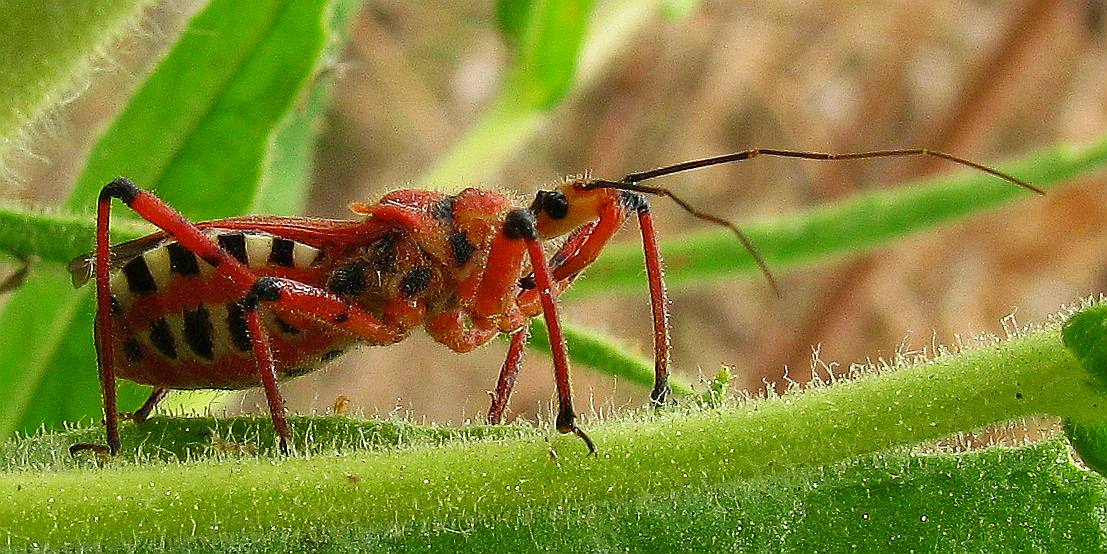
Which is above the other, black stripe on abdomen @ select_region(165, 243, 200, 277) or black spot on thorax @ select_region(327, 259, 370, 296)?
black spot on thorax @ select_region(327, 259, 370, 296)

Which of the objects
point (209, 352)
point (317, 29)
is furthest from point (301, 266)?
point (317, 29)

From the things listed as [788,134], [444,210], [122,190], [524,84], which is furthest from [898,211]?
[788,134]

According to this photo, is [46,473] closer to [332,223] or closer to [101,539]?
[101,539]

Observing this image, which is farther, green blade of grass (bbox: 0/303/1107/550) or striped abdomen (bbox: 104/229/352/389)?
striped abdomen (bbox: 104/229/352/389)

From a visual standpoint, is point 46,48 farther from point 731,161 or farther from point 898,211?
point 898,211

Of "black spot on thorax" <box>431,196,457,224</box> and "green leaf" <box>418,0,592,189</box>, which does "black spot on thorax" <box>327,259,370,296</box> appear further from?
"green leaf" <box>418,0,592,189</box>

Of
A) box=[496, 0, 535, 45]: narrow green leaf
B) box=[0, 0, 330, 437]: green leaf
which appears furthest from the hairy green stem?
box=[0, 0, 330, 437]: green leaf

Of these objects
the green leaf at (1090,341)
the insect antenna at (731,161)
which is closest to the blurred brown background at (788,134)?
the insect antenna at (731,161)

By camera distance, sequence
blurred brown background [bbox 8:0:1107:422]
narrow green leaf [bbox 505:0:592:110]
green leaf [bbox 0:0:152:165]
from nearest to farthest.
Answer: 1. green leaf [bbox 0:0:152:165]
2. narrow green leaf [bbox 505:0:592:110]
3. blurred brown background [bbox 8:0:1107:422]
